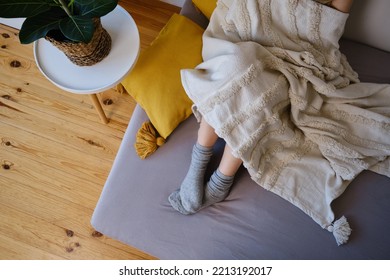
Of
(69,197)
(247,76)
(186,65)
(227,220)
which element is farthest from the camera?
(69,197)

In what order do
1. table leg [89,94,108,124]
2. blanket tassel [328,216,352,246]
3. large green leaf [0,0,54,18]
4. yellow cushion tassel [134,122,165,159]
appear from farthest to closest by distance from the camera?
table leg [89,94,108,124], yellow cushion tassel [134,122,165,159], blanket tassel [328,216,352,246], large green leaf [0,0,54,18]

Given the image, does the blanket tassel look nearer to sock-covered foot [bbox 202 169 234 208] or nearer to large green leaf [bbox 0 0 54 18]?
sock-covered foot [bbox 202 169 234 208]

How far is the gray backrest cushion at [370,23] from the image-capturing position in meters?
0.99

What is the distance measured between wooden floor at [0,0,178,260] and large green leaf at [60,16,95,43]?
0.56 m

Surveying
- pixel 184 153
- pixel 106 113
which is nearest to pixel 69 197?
pixel 106 113

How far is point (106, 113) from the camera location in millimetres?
1322

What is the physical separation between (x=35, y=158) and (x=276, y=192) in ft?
2.93

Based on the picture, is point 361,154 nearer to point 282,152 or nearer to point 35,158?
point 282,152

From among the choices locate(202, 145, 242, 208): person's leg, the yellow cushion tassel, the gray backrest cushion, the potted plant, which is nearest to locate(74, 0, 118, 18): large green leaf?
the potted plant

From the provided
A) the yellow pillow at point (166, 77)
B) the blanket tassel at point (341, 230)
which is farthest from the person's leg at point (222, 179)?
the blanket tassel at point (341, 230)

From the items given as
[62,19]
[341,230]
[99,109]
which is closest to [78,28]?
[62,19]

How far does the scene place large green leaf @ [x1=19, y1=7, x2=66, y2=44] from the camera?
0.79 meters

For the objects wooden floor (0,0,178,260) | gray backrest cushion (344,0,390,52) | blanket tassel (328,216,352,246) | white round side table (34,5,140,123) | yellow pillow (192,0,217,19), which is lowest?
wooden floor (0,0,178,260)

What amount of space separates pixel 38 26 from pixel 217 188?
23.6 inches
